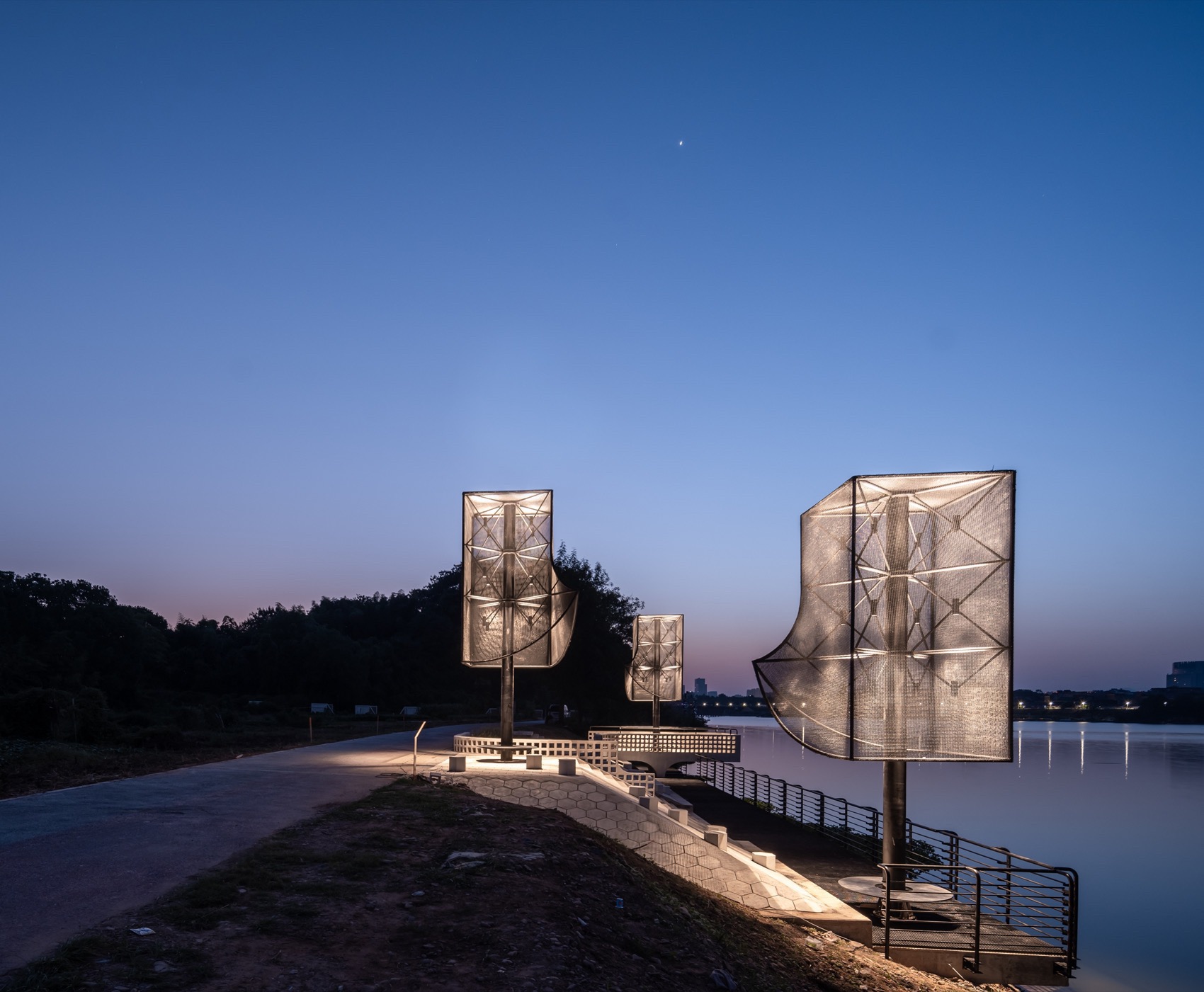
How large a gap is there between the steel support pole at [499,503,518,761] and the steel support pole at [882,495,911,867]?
1055 centimetres

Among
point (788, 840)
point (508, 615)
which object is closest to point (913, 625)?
point (508, 615)

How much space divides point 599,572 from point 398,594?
57.9 m

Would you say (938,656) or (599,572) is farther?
(599,572)

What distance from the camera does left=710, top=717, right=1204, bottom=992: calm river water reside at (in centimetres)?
2858

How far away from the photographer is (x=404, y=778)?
19.5 m

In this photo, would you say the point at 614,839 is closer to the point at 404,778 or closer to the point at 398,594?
the point at 404,778

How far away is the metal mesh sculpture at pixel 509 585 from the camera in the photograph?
22.9m

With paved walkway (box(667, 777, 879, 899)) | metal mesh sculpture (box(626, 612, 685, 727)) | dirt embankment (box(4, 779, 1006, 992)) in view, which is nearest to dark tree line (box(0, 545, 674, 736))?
metal mesh sculpture (box(626, 612, 685, 727))

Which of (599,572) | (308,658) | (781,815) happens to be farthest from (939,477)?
(308,658)

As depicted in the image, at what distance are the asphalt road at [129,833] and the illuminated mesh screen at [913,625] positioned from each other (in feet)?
27.4

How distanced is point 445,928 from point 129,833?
5709 millimetres

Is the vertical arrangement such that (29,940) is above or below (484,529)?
below

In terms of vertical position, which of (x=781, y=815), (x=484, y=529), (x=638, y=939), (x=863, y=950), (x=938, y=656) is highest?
(x=484, y=529)

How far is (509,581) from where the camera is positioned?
23.1m
